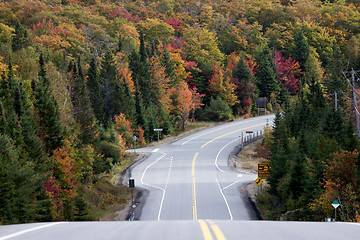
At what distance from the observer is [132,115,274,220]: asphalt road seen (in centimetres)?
3706

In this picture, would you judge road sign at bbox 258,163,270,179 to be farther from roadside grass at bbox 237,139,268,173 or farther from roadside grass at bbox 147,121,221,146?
roadside grass at bbox 147,121,221,146

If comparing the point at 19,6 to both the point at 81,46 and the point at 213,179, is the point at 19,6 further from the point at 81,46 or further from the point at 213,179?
the point at 213,179

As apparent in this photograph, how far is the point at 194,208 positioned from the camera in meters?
37.8

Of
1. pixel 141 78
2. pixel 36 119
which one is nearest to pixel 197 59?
pixel 141 78

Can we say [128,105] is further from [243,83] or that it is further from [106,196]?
[106,196]

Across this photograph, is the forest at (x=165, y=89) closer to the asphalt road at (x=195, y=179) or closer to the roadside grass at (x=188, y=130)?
the roadside grass at (x=188, y=130)

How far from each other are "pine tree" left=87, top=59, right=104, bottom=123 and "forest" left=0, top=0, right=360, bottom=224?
9.1 inches

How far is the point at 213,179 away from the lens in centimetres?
5006

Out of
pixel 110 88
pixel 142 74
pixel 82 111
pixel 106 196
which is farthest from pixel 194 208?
pixel 142 74

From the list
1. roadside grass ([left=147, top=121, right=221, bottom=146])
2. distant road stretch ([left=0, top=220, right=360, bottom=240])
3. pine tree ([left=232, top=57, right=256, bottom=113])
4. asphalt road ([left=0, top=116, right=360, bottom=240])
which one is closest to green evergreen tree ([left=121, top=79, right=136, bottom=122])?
roadside grass ([left=147, top=121, right=221, bottom=146])

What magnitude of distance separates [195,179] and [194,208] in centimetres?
1232

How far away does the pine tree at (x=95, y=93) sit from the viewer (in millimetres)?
70688

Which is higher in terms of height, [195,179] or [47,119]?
[47,119]

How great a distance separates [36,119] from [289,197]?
2540 centimetres
